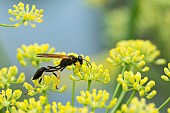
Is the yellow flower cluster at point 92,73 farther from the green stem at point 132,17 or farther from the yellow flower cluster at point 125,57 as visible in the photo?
the green stem at point 132,17

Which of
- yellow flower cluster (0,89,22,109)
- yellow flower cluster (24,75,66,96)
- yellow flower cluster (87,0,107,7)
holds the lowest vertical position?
yellow flower cluster (0,89,22,109)

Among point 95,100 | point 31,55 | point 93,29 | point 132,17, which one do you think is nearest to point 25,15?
point 31,55

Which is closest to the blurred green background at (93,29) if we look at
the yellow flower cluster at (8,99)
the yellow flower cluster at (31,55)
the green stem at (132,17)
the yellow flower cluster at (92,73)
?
the green stem at (132,17)

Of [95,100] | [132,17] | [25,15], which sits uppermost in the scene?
[132,17]

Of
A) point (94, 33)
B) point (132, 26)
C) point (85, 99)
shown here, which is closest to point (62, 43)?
point (94, 33)

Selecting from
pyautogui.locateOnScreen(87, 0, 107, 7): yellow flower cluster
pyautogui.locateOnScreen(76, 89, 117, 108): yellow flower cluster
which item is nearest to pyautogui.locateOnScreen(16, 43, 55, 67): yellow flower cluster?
pyautogui.locateOnScreen(76, 89, 117, 108): yellow flower cluster

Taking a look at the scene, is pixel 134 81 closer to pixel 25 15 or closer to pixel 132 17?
pixel 25 15

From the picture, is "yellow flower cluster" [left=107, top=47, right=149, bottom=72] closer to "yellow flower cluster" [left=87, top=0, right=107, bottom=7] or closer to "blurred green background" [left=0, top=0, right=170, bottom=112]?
"blurred green background" [left=0, top=0, right=170, bottom=112]
